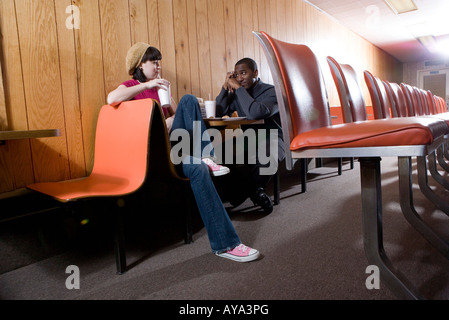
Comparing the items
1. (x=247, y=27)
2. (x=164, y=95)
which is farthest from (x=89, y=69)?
(x=247, y=27)

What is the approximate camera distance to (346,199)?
246cm

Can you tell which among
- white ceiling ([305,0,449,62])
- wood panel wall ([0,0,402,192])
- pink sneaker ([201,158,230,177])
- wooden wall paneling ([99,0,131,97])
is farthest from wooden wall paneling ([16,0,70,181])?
white ceiling ([305,0,449,62])

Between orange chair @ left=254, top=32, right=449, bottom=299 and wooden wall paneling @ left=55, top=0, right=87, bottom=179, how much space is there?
1.20 m

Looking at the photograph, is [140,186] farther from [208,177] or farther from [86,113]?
[86,113]

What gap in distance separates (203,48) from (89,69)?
116 centimetres

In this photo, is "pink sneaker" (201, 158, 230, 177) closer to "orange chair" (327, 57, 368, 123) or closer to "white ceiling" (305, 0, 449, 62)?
"orange chair" (327, 57, 368, 123)

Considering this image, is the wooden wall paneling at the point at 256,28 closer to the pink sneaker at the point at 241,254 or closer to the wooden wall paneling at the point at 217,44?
the wooden wall paneling at the point at 217,44

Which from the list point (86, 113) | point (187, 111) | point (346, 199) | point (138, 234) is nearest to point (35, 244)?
point (138, 234)

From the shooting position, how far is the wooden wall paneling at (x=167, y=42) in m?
2.34

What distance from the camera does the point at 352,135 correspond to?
2.81 feet

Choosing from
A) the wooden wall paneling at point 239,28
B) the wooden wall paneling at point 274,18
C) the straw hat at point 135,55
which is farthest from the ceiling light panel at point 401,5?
the straw hat at point 135,55

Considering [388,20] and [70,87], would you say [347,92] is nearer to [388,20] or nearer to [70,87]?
[70,87]

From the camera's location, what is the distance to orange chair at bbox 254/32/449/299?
0.80 meters

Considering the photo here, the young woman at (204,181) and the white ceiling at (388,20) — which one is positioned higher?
the white ceiling at (388,20)
